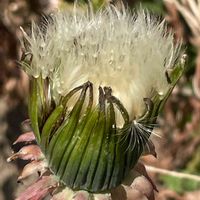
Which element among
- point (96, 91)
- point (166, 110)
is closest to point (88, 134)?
point (96, 91)

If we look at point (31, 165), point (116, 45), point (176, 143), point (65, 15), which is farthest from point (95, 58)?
point (176, 143)

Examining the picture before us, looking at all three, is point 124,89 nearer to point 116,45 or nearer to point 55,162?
point 116,45

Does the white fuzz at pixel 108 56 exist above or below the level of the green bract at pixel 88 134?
above

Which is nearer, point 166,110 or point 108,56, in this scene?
point 108,56

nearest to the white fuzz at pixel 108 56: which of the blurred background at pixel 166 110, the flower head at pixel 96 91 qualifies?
the flower head at pixel 96 91

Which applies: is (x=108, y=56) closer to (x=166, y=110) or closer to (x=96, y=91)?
(x=96, y=91)

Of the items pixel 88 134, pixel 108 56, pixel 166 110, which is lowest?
pixel 166 110

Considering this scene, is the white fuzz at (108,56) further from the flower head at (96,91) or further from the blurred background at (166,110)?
the blurred background at (166,110)
